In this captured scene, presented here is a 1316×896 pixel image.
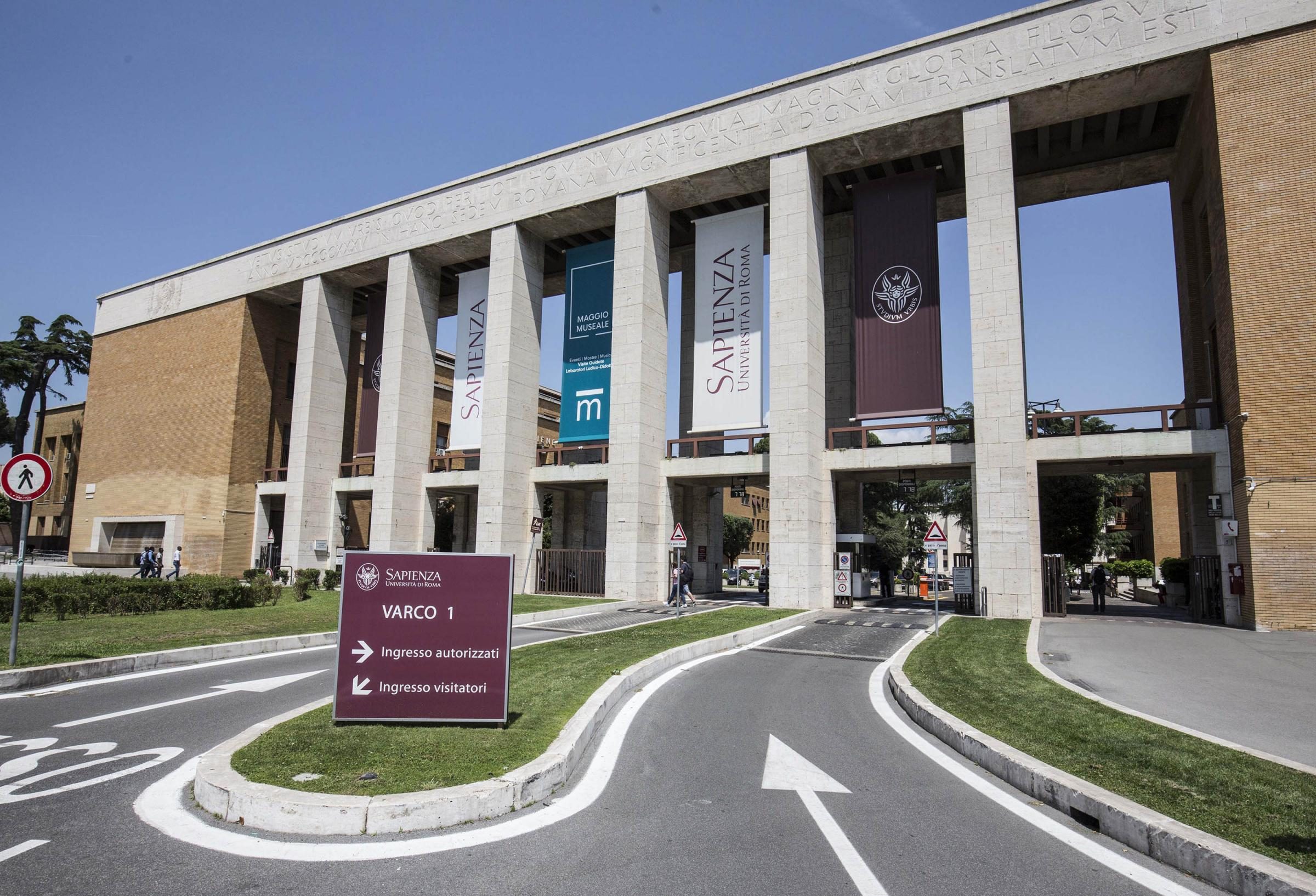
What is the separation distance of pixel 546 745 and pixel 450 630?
4.60ft

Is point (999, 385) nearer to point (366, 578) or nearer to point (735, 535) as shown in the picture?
point (366, 578)

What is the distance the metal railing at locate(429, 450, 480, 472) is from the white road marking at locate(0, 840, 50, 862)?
95.5ft

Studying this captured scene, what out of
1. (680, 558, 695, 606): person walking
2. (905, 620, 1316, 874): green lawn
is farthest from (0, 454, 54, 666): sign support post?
(680, 558, 695, 606): person walking

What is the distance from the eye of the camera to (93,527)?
1708 inches

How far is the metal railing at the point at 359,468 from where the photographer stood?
38.8 metres

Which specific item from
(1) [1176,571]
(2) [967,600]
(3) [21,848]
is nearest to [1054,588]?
(2) [967,600]

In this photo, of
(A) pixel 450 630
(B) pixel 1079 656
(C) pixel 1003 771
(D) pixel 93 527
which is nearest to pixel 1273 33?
(B) pixel 1079 656

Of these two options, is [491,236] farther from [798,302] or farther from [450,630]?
[450,630]

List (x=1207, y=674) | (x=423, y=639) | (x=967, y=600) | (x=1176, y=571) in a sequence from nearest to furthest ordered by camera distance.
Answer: (x=423, y=639)
(x=1207, y=674)
(x=967, y=600)
(x=1176, y=571)

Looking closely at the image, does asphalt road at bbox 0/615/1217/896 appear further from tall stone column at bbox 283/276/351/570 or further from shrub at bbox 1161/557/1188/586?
tall stone column at bbox 283/276/351/570

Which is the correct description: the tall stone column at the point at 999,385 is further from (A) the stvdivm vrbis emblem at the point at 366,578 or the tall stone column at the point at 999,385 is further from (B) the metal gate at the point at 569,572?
(A) the stvdivm vrbis emblem at the point at 366,578

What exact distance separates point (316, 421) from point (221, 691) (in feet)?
102

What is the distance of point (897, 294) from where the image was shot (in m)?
26.9

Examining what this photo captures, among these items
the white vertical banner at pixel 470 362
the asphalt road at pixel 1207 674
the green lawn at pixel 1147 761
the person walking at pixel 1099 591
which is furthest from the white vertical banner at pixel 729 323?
the green lawn at pixel 1147 761
